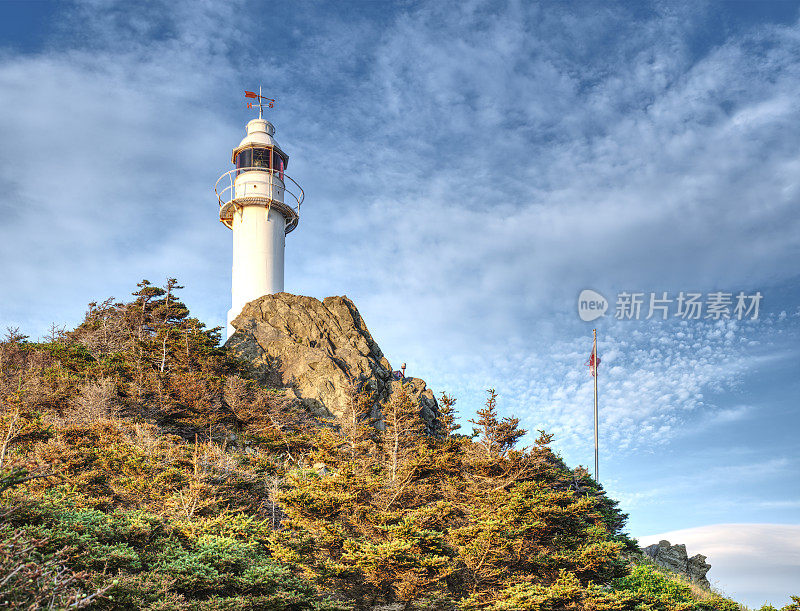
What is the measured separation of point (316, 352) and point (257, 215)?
39.8 ft

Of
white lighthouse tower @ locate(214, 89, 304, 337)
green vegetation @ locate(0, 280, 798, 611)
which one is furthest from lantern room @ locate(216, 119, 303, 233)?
green vegetation @ locate(0, 280, 798, 611)

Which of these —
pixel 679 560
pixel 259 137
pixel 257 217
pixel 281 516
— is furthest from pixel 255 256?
pixel 679 560

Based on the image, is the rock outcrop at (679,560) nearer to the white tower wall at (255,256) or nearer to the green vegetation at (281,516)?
the green vegetation at (281,516)

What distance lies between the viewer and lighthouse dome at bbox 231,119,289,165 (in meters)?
39.4

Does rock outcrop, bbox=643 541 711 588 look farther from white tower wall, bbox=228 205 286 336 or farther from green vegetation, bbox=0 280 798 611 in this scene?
white tower wall, bbox=228 205 286 336

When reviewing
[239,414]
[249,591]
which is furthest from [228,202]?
[249,591]

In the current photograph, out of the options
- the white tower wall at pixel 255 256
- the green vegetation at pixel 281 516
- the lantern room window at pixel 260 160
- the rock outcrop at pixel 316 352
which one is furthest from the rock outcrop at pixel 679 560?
the lantern room window at pixel 260 160

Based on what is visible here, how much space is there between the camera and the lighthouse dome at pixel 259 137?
3941 centimetres

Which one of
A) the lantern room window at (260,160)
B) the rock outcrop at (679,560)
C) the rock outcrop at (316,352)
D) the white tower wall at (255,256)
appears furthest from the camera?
the lantern room window at (260,160)

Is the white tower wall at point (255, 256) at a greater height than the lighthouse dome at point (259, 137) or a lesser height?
lesser

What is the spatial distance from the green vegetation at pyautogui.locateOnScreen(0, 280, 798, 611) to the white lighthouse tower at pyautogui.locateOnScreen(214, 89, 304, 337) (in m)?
13.7

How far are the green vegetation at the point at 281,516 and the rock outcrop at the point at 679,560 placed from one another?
688 cm

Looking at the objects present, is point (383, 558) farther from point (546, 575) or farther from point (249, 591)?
point (546, 575)

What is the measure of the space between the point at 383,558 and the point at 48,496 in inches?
300
